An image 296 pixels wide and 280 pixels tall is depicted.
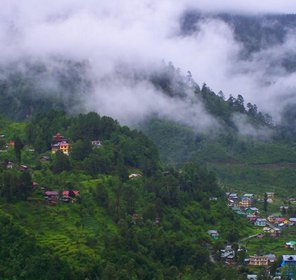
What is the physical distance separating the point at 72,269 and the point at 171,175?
22.4 m

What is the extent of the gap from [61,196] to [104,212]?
338 centimetres

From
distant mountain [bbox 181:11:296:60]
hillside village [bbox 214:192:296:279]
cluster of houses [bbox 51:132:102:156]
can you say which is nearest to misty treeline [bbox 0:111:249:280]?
cluster of houses [bbox 51:132:102:156]

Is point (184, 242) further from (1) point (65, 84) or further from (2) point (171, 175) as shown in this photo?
(1) point (65, 84)

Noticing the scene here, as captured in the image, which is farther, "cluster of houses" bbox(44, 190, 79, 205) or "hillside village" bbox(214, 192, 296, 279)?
"hillside village" bbox(214, 192, 296, 279)

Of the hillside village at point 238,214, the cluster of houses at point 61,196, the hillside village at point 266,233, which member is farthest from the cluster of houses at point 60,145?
the hillside village at point 266,233

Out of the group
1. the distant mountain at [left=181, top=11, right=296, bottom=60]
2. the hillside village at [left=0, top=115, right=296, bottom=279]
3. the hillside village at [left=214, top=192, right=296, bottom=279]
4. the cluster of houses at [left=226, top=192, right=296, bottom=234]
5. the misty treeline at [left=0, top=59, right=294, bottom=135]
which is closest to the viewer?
the hillside village at [left=0, top=115, right=296, bottom=279]

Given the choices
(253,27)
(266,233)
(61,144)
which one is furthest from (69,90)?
(253,27)

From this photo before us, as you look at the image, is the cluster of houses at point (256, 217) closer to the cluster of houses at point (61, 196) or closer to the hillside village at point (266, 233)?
the hillside village at point (266, 233)

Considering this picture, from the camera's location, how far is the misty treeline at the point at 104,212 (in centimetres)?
4694

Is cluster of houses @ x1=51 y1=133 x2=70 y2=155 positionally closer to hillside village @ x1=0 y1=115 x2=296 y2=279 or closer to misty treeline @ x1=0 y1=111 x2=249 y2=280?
hillside village @ x1=0 y1=115 x2=296 y2=279

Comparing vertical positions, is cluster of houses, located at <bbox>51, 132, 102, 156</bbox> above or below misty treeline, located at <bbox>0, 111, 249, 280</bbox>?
above

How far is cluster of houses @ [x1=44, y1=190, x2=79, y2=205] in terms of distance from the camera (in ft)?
181

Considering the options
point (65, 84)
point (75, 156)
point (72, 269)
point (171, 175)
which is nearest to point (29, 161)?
point (75, 156)

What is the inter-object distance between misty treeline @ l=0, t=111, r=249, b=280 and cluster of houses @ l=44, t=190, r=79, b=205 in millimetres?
564
